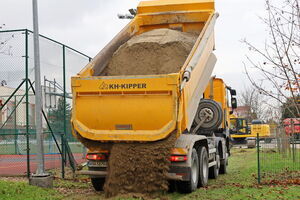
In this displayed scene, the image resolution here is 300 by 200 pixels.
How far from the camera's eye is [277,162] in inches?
518

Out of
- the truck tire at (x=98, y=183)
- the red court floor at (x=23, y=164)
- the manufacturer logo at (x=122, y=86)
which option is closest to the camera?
the manufacturer logo at (x=122, y=86)

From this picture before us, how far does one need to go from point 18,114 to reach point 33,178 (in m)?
7.44

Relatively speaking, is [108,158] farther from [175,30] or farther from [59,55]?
[59,55]

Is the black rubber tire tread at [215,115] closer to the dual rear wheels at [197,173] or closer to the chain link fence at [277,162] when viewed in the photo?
the chain link fence at [277,162]

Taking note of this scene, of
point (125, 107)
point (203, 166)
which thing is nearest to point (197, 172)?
point (203, 166)

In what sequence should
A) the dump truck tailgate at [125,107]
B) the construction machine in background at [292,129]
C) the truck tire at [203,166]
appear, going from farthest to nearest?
1. the construction machine in background at [292,129]
2. the truck tire at [203,166]
3. the dump truck tailgate at [125,107]

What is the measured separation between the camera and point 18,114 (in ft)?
56.7

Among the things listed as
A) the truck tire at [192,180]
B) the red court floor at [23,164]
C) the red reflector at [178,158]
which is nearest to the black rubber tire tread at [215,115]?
the truck tire at [192,180]

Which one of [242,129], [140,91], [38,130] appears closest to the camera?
[140,91]

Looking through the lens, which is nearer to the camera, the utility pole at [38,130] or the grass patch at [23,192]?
the grass patch at [23,192]

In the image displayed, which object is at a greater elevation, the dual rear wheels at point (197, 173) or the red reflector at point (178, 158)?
the red reflector at point (178, 158)

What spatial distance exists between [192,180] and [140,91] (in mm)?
2279

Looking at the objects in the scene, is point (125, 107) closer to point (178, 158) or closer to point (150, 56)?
point (178, 158)

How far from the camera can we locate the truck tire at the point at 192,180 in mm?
9672
